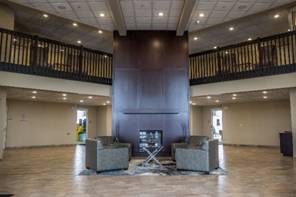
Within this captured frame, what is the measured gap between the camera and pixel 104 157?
21.4 feet

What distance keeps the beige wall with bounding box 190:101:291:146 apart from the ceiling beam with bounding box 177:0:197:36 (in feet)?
22.2

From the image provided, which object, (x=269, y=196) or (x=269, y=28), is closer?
(x=269, y=196)

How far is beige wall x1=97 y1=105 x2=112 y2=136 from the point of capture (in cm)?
1627

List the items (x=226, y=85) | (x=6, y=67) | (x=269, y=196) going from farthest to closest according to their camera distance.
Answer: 1. (x=226, y=85)
2. (x=6, y=67)
3. (x=269, y=196)

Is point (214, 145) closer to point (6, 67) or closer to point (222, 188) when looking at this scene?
point (222, 188)

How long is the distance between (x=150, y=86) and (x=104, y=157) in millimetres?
3792

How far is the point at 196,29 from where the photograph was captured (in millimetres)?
9922

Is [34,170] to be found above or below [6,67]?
below

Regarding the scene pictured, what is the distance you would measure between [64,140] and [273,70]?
11729mm

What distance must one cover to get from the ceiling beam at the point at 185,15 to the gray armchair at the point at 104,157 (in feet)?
14.5

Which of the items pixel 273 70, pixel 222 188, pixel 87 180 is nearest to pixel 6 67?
pixel 87 180

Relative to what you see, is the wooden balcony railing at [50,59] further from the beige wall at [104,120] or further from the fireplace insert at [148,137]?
the beige wall at [104,120]

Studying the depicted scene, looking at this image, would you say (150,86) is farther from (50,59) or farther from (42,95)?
(42,95)

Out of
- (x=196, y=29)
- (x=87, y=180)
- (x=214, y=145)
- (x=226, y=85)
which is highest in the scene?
(x=196, y=29)
